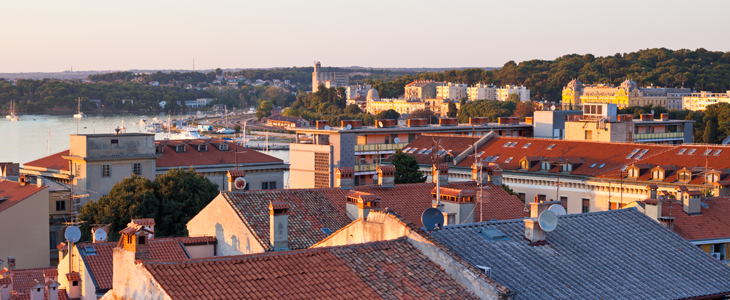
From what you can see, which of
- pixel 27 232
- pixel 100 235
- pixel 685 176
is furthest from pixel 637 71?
pixel 100 235

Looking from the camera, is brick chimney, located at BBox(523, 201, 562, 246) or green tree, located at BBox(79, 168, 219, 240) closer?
brick chimney, located at BBox(523, 201, 562, 246)

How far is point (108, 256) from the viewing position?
1536 centimetres

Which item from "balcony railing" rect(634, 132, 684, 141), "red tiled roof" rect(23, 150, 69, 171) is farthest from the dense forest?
"red tiled roof" rect(23, 150, 69, 171)

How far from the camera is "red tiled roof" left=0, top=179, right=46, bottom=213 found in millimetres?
27781

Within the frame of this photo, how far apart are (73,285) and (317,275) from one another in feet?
25.1

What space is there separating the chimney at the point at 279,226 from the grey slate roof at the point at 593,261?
13.0 ft

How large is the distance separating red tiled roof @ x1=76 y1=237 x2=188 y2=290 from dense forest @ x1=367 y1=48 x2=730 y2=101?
560 feet

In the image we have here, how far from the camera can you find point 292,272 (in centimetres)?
900

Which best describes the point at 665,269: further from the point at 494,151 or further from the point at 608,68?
the point at 608,68

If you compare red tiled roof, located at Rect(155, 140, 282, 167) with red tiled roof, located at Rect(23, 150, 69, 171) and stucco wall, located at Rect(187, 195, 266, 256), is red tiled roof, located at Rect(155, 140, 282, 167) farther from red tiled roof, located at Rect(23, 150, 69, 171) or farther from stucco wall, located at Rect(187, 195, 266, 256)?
stucco wall, located at Rect(187, 195, 266, 256)

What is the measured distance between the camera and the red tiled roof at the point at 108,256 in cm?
1470

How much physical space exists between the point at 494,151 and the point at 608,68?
149m

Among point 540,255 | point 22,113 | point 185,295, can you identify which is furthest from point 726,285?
point 22,113

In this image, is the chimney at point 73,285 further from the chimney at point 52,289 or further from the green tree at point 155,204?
the green tree at point 155,204
